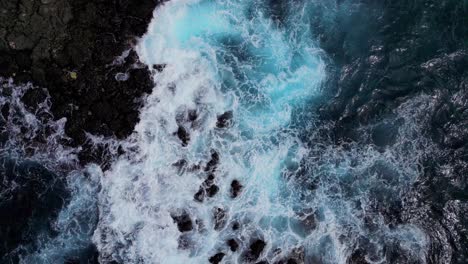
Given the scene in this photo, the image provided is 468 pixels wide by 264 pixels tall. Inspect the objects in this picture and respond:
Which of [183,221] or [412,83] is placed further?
[412,83]

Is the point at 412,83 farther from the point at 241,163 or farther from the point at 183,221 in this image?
the point at 183,221

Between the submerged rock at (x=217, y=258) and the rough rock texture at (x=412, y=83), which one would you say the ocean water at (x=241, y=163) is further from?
the rough rock texture at (x=412, y=83)

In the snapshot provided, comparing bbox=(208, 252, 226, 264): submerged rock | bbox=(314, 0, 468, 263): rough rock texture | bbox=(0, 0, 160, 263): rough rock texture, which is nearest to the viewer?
bbox=(208, 252, 226, 264): submerged rock

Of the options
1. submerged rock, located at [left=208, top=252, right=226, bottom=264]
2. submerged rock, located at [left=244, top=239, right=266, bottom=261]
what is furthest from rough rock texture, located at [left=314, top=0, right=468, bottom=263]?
submerged rock, located at [left=208, top=252, right=226, bottom=264]

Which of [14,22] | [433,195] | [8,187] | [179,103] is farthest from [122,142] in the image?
[433,195]

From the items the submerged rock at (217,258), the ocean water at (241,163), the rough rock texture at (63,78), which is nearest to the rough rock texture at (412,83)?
the ocean water at (241,163)

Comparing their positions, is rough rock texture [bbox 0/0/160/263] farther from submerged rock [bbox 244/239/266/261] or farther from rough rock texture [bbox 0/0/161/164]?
submerged rock [bbox 244/239/266/261]

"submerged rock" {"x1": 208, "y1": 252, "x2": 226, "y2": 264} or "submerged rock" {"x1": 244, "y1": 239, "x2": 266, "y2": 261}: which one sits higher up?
"submerged rock" {"x1": 208, "y1": 252, "x2": 226, "y2": 264}

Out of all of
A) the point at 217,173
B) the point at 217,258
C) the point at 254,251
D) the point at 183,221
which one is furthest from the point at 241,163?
the point at 217,258
